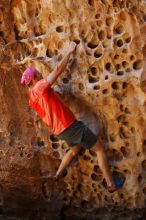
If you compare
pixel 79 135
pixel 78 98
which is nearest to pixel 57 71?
pixel 78 98

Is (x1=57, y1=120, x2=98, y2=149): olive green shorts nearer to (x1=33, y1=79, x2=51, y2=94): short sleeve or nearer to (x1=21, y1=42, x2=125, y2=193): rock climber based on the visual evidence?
(x1=21, y1=42, x2=125, y2=193): rock climber

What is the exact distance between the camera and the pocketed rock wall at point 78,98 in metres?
4.39

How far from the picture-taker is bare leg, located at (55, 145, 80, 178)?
15.2 ft

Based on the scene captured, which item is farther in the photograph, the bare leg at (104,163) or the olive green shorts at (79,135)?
the bare leg at (104,163)

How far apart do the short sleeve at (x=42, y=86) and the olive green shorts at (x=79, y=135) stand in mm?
420

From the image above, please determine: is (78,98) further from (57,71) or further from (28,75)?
(28,75)

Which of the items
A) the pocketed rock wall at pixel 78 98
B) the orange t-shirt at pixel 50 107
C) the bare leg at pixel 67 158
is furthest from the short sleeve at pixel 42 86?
the bare leg at pixel 67 158

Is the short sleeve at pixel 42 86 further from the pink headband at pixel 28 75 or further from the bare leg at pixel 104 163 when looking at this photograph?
the bare leg at pixel 104 163

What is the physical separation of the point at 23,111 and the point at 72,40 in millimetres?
921

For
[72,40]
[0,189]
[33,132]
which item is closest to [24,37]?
[72,40]

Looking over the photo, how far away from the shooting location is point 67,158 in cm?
471

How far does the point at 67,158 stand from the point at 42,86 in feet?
2.70

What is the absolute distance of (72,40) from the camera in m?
4.46

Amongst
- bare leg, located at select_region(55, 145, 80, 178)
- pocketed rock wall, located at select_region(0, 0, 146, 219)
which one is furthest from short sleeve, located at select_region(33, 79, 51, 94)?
bare leg, located at select_region(55, 145, 80, 178)
